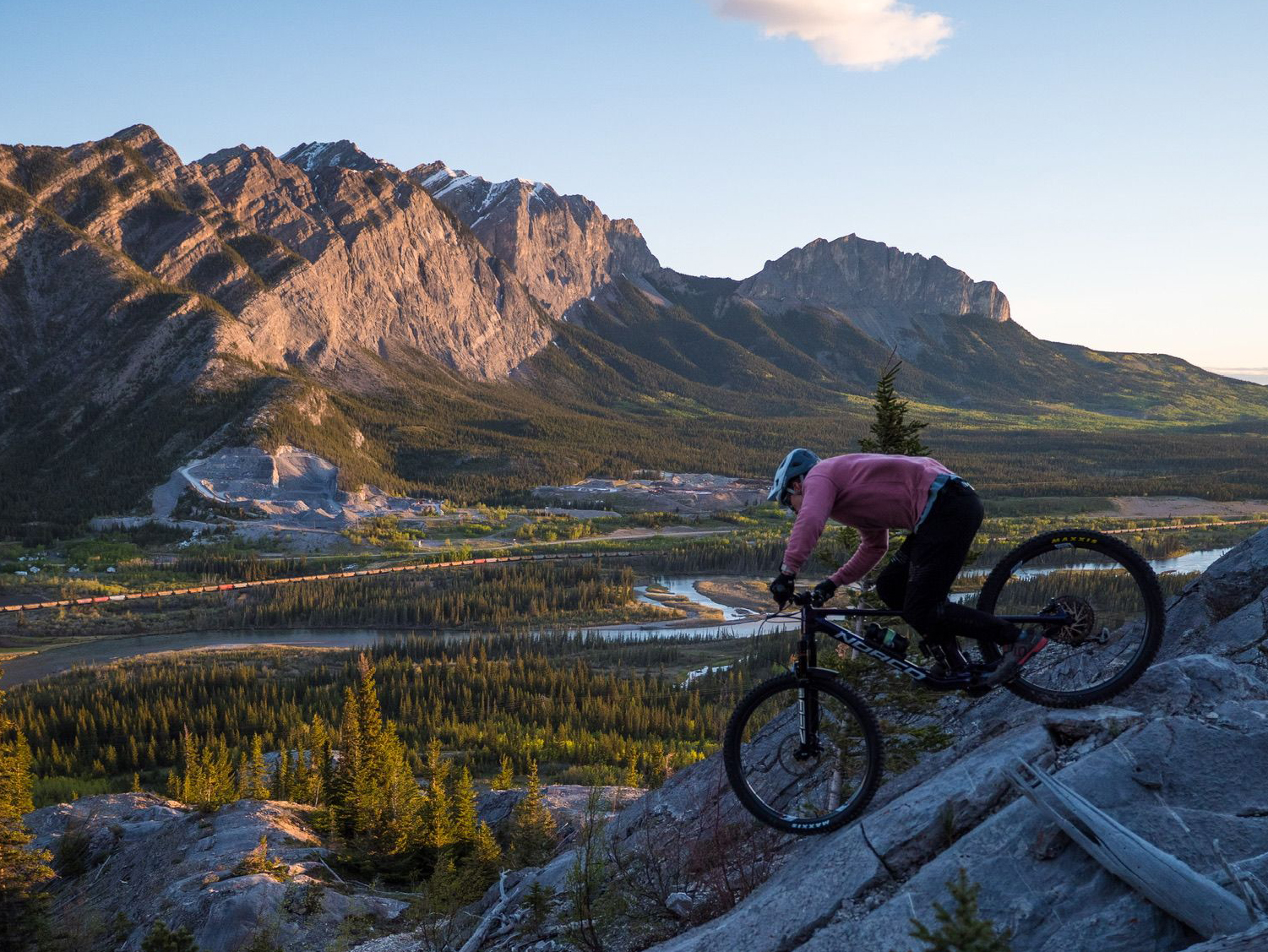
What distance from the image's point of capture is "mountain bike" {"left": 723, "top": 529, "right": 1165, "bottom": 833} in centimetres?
922

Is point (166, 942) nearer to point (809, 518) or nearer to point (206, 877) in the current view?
point (206, 877)

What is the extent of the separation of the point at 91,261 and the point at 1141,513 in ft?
666

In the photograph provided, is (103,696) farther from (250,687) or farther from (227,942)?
(227,942)

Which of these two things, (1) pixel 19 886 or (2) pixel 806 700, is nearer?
(2) pixel 806 700

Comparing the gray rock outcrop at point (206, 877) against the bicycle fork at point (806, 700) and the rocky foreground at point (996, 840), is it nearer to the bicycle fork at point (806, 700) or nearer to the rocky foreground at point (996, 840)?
the rocky foreground at point (996, 840)

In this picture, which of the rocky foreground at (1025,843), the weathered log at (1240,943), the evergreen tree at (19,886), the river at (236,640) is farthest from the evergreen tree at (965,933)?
the river at (236,640)

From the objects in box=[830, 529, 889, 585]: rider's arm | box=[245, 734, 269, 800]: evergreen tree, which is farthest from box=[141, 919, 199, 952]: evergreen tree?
box=[245, 734, 269, 800]: evergreen tree

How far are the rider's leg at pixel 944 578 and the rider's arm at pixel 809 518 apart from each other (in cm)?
105

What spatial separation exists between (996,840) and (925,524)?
319 cm

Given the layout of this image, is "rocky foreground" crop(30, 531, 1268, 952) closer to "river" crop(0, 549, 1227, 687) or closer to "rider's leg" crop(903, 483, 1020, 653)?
"rider's leg" crop(903, 483, 1020, 653)

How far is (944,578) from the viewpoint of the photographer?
30.3 feet

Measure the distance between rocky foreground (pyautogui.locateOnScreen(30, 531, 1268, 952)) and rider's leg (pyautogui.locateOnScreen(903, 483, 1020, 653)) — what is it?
3.43ft

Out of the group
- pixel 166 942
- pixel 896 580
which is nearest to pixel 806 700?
pixel 896 580

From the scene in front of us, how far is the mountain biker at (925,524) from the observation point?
9.20 m
